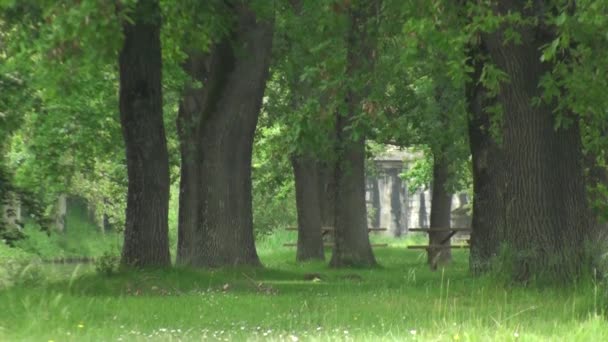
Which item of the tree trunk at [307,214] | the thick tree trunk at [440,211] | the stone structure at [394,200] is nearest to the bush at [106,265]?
the thick tree trunk at [440,211]

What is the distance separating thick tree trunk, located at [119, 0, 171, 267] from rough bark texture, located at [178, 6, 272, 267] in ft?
10.7

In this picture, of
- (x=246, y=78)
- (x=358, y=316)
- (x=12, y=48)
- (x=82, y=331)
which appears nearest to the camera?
(x=82, y=331)

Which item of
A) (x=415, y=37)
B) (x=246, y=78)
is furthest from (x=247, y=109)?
(x=415, y=37)

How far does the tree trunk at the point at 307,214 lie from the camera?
3812cm

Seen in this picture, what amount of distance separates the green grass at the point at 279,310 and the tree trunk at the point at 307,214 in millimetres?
14018

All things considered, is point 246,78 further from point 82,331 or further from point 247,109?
point 82,331

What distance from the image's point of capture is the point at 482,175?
23219 millimetres

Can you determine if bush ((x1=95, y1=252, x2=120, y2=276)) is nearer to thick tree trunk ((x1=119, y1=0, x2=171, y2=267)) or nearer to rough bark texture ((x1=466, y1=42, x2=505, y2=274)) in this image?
thick tree trunk ((x1=119, y1=0, x2=171, y2=267))

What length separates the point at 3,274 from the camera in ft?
59.8

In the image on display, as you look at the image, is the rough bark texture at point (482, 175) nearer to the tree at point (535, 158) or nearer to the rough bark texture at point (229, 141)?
the tree at point (535, 158)

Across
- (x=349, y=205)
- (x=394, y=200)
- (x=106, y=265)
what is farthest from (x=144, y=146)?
(x=394, y=200)

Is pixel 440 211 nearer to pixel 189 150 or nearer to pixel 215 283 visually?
pixel 189 150

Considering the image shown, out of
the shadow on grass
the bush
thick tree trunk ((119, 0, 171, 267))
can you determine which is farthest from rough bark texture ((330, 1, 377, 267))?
the bush

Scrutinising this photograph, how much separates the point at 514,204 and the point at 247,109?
8.42m
